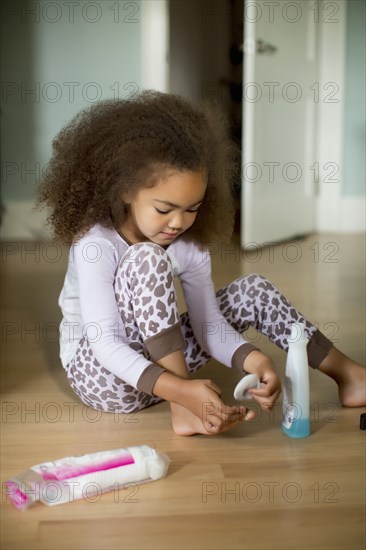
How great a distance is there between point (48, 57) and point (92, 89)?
0.84ft

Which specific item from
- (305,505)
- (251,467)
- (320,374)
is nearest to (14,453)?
(251,467)

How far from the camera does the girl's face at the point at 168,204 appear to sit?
4.70 ft

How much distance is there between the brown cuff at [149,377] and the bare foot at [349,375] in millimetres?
392

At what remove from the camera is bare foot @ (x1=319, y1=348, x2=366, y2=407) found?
161 centimetres

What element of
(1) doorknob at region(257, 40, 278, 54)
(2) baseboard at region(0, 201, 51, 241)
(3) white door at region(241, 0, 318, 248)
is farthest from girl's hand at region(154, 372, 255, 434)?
(2) baseboard at region(0, 201, 51, 241)

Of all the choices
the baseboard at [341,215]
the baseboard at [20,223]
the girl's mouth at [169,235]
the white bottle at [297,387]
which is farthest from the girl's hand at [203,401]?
the baseboard at [341,215]

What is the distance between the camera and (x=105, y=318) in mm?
1455

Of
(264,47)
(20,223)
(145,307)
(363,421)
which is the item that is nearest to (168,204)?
(145,307)

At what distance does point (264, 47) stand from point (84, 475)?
103 inches

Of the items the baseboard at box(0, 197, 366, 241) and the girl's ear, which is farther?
the baseboard at box(0, 197, 366, 241)

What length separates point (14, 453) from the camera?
1.40 m

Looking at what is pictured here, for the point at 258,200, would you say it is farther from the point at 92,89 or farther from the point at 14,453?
the point at 14,453

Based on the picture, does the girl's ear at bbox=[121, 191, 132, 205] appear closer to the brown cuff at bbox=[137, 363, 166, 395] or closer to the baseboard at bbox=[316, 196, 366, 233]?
the brown cuff at bbox=[137, 363, 166, 395]

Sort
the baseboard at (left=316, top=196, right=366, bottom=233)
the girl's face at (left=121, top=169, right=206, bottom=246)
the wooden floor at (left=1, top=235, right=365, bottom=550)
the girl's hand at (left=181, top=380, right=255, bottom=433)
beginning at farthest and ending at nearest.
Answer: the baseboard at (left=316, top=196, right=366, bottom=233) → the girl's face at (left=121, top=169, right=206, bottom=246) → the girl's hand at (left=181, top=380, right=255, bottom=433) → the wooden floor at (left=1, top=235, right=365, bottom=550)
